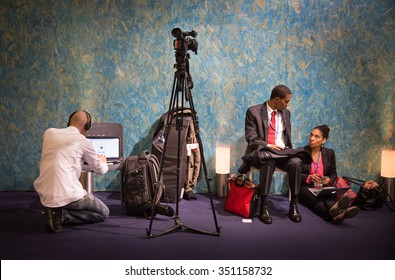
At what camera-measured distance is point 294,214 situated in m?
4.55

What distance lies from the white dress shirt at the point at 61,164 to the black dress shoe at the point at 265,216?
168 cm

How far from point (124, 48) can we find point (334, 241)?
3118 millimetres

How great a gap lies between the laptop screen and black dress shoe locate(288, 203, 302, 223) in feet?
6.53

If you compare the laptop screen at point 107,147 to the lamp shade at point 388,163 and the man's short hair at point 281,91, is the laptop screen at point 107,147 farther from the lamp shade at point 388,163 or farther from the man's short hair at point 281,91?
the lamp shade at point 388,163

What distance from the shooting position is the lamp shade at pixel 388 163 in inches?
207

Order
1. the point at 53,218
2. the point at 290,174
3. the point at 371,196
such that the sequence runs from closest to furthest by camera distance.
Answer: the point at 53,218, the point at 290,174, the point at 371,196

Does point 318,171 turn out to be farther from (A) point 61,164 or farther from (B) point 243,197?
(A) point 61,164

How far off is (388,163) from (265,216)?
176cm

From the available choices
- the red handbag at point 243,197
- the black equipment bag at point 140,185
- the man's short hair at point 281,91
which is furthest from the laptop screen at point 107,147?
the man's short hair at point 281,91

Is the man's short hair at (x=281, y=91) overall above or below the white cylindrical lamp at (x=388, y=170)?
above

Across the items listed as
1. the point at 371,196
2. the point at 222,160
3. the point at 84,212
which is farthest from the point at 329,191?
the point at 84,212

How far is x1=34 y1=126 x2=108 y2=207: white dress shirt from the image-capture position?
394cm

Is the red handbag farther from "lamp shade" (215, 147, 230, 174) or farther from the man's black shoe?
the man's black shoe

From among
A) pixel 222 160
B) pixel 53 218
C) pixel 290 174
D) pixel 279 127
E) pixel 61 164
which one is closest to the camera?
pixel 61 164
